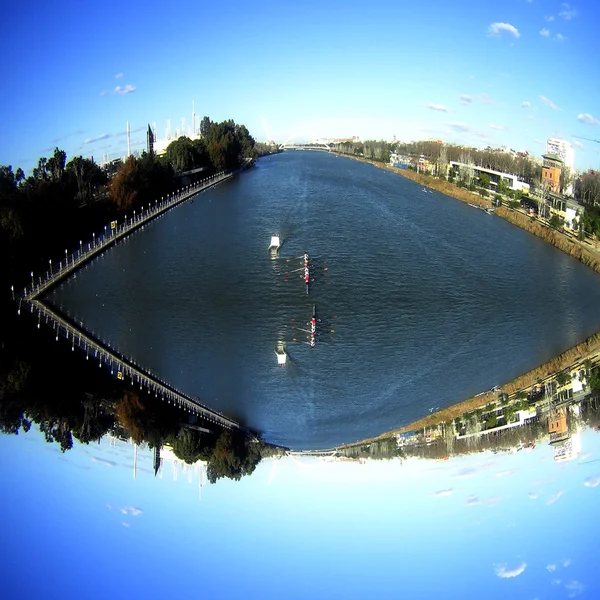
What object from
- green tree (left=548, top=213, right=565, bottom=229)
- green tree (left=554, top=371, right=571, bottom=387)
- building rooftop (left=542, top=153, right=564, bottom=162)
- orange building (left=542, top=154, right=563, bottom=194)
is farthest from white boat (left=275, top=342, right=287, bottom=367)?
building rooftop (left=542, top=153, right=564, bottom=162)

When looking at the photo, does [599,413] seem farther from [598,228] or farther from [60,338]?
[598,228]

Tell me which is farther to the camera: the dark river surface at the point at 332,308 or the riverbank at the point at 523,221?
the riverbank at the point at 523,221

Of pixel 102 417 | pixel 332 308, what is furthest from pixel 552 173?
pixel 102 417

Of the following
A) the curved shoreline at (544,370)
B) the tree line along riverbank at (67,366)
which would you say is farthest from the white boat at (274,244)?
the curved shoreline at (544,370)

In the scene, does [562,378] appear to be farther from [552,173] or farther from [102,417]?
[552,173]

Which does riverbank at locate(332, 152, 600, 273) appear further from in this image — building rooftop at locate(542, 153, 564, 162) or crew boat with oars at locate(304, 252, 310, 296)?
crew boat with oars at locate(304, 252, 310, 296)

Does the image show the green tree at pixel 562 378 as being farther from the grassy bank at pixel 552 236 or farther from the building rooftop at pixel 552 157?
the building rooftop at pixel 552 157

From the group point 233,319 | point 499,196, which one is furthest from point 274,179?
point 233,319
